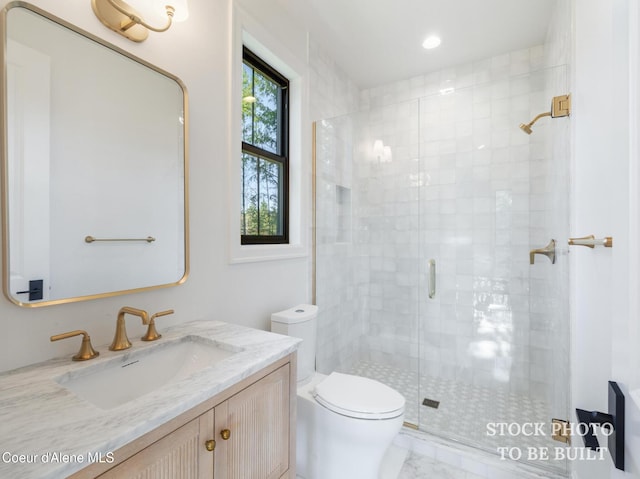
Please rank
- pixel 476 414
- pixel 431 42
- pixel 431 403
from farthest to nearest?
pixel 431 42
pixel 431 403
pixel 476 414

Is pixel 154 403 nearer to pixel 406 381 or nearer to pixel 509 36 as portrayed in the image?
pixel 406 381

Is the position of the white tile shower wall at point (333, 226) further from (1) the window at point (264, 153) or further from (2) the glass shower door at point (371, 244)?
(1) the window at point (264, 153)

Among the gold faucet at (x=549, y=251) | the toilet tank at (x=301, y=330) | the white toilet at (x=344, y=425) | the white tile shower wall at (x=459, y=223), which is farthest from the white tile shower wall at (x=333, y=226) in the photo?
the gold faucet at (x=549, y=251)

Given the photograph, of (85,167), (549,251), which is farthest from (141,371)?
(549,251)

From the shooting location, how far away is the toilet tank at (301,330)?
1670 millimetres

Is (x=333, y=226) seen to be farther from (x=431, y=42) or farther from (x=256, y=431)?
(x=256, y=431)

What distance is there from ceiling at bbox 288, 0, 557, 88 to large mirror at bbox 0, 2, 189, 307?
136 cm

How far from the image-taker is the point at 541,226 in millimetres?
2053

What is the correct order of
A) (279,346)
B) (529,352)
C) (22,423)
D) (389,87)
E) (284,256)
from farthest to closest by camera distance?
1. (389,87)
2. (529,352)
3. (284,256)
4. (279,346)
5. (22,423)

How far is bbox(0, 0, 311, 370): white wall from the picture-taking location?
1.01 metres

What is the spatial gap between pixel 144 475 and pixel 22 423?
0.27 meters

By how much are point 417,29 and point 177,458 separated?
2741 mm

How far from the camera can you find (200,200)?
140 centimetres

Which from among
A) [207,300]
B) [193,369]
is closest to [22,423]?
[193,369]
